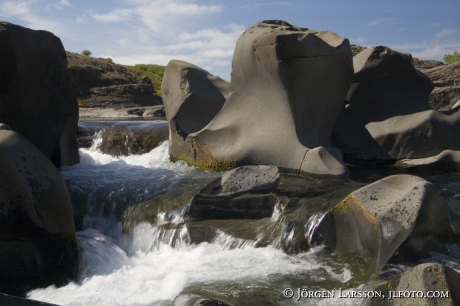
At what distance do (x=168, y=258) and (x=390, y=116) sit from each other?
20.2ft

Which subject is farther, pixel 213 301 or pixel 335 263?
pixel 335 263

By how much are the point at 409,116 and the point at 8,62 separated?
710 cm

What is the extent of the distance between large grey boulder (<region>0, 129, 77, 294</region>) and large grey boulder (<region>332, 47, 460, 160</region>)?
6.27 metres

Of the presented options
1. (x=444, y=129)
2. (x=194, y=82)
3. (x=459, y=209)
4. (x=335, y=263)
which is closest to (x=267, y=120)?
(x=194, y=82)

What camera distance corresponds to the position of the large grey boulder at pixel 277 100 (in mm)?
9883

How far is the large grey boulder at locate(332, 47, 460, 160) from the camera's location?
35.8 feet

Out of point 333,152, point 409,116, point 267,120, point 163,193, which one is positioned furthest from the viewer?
point 409,116

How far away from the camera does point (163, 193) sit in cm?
859

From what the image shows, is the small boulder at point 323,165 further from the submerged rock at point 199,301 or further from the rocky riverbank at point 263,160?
the submerged rock at point 199,301

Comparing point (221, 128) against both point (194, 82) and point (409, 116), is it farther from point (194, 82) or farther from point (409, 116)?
point (409, 116)

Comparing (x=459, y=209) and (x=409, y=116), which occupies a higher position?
(x=409, y=116)

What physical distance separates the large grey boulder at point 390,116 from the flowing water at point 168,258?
344 centimetres

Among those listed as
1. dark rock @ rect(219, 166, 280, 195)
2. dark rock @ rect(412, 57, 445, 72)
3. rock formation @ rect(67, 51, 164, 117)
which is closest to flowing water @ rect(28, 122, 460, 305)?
dark rock @ rect(219, 166, 280, 195)

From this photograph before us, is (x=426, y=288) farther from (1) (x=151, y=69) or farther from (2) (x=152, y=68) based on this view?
(2) (x=152, y=68)
